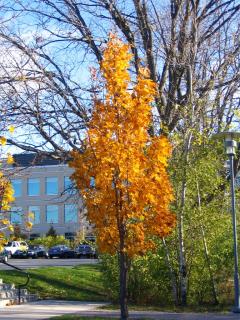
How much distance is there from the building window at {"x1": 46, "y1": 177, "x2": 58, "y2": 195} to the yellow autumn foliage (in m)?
64.3

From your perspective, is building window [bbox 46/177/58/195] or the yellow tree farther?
building window [bbox 46/177/58/195]

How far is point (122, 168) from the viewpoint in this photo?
12.7 metres

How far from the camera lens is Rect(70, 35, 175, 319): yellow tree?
12820 millimetres

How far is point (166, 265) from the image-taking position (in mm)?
18875

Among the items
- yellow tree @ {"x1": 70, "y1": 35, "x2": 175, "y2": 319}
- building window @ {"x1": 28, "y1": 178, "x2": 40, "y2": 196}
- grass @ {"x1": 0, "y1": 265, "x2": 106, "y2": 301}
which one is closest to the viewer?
yellow tree @ {"x1": 70, "y1": 35, "x2": 175, "y2": 319}

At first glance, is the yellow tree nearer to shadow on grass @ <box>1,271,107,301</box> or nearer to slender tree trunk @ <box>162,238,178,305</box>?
slender tree trunk @ <box>162,238,178,305</box>

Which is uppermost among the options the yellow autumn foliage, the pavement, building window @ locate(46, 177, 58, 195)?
building window @ locate(46, 177, 58, 195)

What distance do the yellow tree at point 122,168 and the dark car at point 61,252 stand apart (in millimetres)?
45148

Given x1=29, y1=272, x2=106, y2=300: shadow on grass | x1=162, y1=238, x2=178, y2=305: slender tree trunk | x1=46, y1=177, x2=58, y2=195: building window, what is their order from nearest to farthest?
x1=162, y1=238, x2=178, y2=305: slender tree trunk, x1=29, y1=272, x2=106, y2=300: shadow on grass, x1=46, y1=177, x2=58, y2=195: building window

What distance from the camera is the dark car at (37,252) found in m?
57.4

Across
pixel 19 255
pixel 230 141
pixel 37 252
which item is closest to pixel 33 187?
pixel 37 252

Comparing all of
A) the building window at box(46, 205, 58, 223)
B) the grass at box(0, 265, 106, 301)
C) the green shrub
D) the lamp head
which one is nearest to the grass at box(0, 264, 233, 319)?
the grass at box(0, 265, 106, 301)

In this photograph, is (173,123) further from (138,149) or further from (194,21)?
(138,149)

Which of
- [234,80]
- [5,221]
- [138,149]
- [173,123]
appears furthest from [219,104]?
[5,221]
